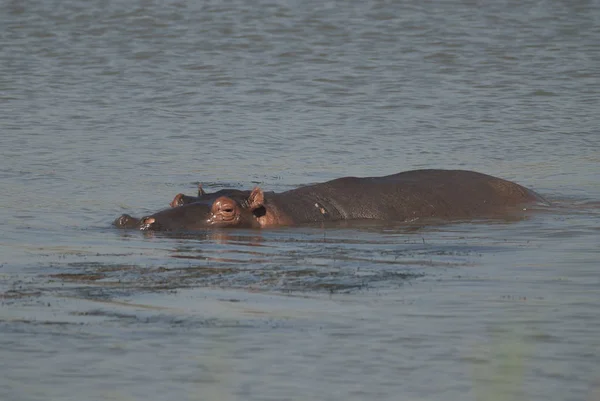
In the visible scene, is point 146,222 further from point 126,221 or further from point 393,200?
point 393,200

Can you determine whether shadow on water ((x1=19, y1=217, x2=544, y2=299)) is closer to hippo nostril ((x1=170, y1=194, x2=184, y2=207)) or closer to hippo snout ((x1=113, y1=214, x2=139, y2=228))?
hippo snout ((x1=113, y1=214, x2=139, y2=228))

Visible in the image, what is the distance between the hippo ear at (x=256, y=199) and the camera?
32.9 ft

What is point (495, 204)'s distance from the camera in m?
10.9

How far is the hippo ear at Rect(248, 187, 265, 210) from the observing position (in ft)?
32.9

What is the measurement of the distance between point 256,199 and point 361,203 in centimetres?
91

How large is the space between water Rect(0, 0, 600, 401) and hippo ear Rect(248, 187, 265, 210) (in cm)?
39

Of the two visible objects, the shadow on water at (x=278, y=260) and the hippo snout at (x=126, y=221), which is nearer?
the shadow on water at (x=278, y=260)

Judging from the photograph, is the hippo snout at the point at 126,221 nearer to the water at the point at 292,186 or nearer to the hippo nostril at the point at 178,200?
the water at the point at 292,186

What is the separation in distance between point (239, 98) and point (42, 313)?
1037 cm

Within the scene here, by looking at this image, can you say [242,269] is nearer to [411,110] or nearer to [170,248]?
[170,248]

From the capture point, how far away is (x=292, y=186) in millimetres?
12094

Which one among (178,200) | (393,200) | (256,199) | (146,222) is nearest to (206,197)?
(178,200)

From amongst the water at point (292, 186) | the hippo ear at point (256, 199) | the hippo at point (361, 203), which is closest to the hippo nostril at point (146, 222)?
the hippo at point (361, 203)

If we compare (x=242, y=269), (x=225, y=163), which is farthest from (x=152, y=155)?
(x=242, y=269)
